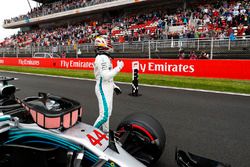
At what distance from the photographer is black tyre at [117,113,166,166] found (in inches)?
121

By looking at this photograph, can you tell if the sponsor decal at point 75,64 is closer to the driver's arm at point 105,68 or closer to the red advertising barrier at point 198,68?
the red advertising barrier at point 198,68

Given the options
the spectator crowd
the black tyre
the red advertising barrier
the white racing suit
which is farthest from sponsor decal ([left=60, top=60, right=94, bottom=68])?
the black tyre

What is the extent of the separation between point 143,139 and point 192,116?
9.37 ft

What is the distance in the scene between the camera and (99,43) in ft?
12.5

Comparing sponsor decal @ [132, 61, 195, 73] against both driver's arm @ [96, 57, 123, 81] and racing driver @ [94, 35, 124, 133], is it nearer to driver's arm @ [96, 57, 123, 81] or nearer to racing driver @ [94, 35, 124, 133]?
racing driver @ [94, 35, 124, 133]

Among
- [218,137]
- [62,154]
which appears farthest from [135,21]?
[62,154]

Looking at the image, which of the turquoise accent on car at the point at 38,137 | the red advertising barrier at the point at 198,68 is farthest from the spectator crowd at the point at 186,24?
the turquoise accent on car at the point at 38,137

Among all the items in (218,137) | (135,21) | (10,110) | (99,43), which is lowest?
(218,137)

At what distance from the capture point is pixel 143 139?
10.1 feet

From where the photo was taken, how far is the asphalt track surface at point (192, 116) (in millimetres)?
3830

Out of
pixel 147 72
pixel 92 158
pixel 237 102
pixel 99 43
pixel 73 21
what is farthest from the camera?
pixel 73 21

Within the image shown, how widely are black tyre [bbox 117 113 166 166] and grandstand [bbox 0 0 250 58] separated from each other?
440 inches

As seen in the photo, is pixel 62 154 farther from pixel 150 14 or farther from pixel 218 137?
pixel 150 14

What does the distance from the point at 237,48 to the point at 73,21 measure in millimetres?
32185
